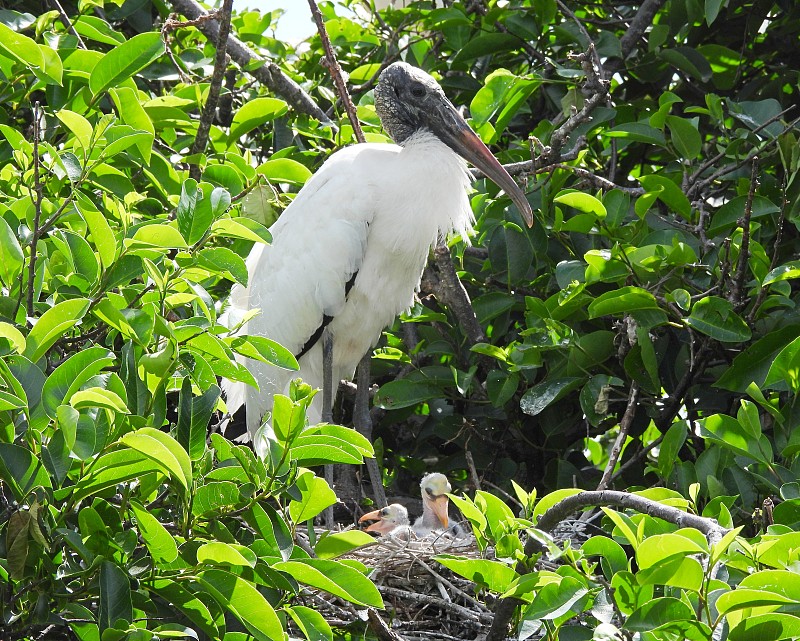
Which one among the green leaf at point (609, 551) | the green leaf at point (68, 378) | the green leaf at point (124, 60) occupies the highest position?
the green leaf at point (124, 60)

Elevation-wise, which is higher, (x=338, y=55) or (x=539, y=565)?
(x=338, y=55)

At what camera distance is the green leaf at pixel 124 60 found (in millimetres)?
2857

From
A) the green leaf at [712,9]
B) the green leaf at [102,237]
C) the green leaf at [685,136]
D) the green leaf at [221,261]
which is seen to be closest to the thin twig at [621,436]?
the green leaf at [685,136]

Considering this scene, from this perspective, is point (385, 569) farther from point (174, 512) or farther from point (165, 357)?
point (165, 357)

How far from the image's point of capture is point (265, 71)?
12.6ft

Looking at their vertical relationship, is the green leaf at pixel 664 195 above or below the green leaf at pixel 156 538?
above

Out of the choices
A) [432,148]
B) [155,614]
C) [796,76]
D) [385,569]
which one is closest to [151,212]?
[432,148]

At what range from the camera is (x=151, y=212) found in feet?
11.4

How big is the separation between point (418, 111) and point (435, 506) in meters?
1.47

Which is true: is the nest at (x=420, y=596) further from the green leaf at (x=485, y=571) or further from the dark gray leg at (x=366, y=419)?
the dark gray leg at (x=366, y=419)

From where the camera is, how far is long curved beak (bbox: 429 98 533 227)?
3494 millimetres

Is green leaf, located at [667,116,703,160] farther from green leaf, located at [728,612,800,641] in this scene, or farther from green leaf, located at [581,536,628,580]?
green leaf, located at [728,612,800,641]

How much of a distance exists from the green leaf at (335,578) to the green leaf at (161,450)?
9.9 inches

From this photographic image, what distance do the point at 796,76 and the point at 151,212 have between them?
2309 millimetres
